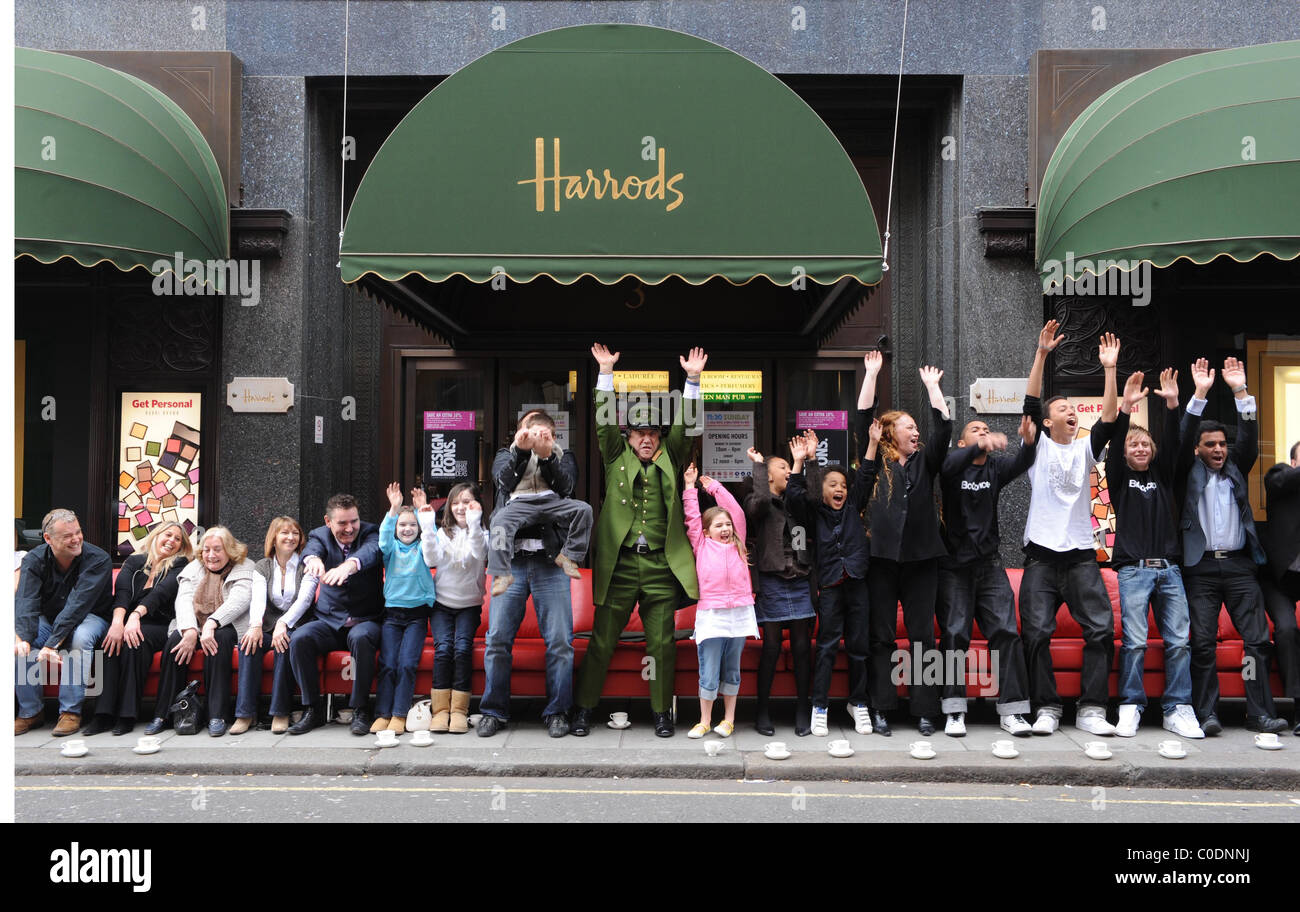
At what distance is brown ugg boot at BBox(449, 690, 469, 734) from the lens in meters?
7.58

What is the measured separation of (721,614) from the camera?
295 inches

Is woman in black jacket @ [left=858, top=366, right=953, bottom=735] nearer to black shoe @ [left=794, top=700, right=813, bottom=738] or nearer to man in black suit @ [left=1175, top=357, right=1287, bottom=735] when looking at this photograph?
black shoe @ [left=794, top=700, right=813, bottom=738]

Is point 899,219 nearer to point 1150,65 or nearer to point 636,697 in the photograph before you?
point 1150,65

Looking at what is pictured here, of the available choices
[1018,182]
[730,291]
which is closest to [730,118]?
[730,291]

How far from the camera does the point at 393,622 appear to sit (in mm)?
7844

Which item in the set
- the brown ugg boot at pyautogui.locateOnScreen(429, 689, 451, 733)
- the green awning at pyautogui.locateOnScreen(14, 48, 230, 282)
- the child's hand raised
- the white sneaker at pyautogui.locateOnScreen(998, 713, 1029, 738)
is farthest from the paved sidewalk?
the green awning at pyautogui.locateOnScreen(14, 48, 230, 282)

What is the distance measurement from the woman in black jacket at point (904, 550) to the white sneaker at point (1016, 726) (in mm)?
483

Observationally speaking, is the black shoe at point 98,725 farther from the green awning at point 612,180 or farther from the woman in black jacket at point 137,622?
the green awning at point 612,180

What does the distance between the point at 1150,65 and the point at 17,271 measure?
445 inches

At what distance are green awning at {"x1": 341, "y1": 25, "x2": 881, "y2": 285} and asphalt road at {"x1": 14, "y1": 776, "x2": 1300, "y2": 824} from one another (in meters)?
3.74

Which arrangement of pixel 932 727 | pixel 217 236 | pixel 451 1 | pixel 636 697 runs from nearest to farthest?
1. pixel 932 727
2. pixel 636 697
3. pixel 217 236
4. pixel 451 1

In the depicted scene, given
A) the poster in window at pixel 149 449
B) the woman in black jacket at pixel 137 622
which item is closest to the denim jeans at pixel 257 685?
the woman in black jacket at pixel 137 622

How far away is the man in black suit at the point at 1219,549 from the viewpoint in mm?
7578

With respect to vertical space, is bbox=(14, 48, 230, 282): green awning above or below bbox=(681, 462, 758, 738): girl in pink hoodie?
above
